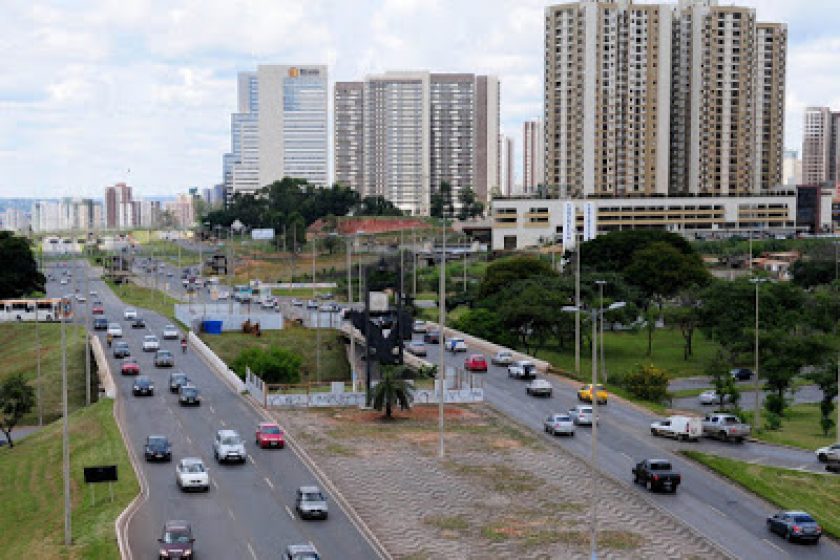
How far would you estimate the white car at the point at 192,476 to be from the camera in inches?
1578

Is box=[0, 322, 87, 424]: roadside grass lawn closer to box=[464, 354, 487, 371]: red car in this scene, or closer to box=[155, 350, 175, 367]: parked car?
box=[155, 350, 175, 367]: parked car

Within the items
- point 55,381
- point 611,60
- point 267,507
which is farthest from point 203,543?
point 611,60

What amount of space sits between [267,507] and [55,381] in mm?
47541

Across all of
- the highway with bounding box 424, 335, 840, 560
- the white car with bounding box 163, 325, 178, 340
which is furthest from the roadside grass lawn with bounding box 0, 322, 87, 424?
the highway with bounding box 424, 335, 840, 560

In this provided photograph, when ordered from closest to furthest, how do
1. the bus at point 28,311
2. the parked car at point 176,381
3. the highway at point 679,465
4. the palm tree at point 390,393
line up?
the highway at point 679,465, the palm tree at point 390,393, the parked car at point 176,381, the bus at point 28,311

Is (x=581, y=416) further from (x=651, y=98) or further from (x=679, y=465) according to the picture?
(x=651, y=98)

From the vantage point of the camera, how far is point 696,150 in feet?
641

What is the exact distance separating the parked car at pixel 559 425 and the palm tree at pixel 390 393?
8.07 metres

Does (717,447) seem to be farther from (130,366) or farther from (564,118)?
(564,118)

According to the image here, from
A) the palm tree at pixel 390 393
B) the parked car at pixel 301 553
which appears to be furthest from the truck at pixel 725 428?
the parked car at pixel 301 553

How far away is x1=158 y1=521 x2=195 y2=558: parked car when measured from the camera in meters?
31.2

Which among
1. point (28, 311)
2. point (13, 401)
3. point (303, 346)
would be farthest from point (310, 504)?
point (28, 311)

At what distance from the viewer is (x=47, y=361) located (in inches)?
3366

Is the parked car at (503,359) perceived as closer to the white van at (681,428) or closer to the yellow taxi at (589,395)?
the yellow taxi at (589,395)
